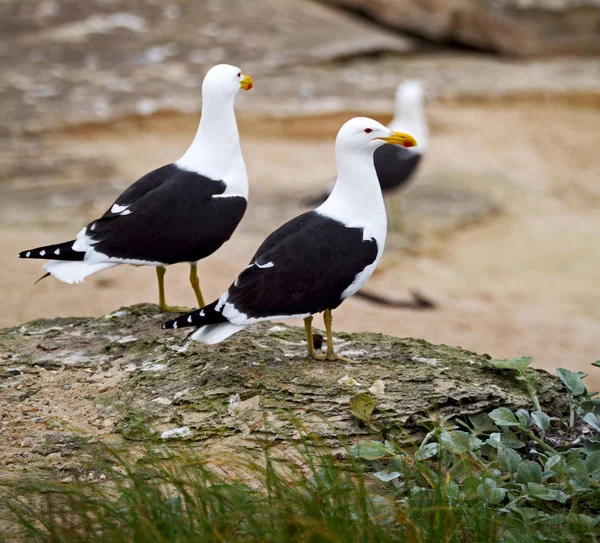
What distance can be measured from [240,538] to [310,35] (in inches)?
456

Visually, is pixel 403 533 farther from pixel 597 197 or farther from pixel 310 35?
pixel 310 35

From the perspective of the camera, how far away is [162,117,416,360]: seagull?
346 cm

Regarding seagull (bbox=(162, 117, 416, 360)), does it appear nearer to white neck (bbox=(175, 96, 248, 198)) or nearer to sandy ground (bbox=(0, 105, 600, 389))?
white neck (bbox=(175, 96, 248, 198))

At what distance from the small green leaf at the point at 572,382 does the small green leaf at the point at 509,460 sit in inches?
21.4

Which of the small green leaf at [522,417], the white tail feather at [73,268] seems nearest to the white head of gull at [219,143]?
the white tail feather at [73,268]

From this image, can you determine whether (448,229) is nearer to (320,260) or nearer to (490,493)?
(320,260)

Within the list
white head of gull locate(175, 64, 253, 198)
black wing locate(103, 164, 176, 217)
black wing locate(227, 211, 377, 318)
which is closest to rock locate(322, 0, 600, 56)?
white head of gull locate(175, 64, 253, 198)

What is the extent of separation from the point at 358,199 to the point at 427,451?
1090mm

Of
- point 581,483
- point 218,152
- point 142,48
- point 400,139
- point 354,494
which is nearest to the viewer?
point 354,494

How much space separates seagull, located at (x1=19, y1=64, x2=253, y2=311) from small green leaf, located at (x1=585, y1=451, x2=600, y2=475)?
1.84 metres

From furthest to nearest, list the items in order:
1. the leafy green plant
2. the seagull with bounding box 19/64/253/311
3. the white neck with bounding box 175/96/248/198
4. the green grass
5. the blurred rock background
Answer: the blurred rock background
the white neck with bounding box 175/96/248/198
the seagull with bounding box 19/64/253/311
the leafy green plant
the green grass

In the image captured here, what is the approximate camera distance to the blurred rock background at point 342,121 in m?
7.20

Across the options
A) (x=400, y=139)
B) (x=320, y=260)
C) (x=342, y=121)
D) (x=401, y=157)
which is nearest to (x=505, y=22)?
(x=342, y=121)

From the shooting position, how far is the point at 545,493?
3.01 metres
